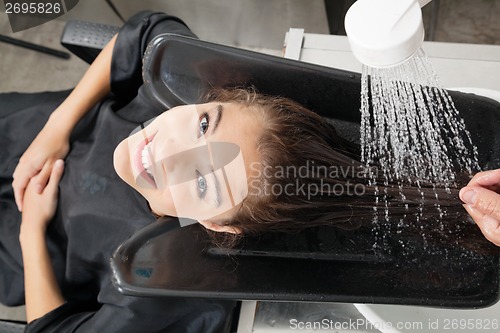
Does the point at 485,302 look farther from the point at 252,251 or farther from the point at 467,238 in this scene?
the point at 252,251

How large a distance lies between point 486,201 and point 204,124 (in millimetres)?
392

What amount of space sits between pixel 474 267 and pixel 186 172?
1.42 feet

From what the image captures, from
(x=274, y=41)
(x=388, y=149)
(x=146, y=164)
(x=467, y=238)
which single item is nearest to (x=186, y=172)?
(x=146, y=164)

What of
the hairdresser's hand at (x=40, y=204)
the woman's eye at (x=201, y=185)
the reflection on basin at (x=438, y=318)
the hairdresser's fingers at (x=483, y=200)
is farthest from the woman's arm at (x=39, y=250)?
the hairdresser's fingers at (x=483, y=200)

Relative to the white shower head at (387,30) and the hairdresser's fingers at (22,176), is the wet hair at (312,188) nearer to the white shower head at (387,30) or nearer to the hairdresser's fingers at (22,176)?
the white shower head at (387,30)

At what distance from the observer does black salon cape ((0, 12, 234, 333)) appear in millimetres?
938

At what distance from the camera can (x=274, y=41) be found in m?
1.63

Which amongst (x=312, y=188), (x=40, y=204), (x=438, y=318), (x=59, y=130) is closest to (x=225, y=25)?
(x=59, y=130)

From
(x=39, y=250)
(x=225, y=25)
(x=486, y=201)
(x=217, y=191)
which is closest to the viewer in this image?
(x=486, y=201)

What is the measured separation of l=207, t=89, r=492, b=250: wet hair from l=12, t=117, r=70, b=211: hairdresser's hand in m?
0.39

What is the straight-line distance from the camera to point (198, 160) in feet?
2.77

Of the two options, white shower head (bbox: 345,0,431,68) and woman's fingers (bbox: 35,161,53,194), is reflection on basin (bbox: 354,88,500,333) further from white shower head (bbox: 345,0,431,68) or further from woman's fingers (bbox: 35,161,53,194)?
woman's fingers (bbox: 35,161,53,194)

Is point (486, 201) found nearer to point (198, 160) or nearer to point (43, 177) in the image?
point (198, 160)

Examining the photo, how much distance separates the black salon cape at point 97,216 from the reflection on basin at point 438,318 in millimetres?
244
